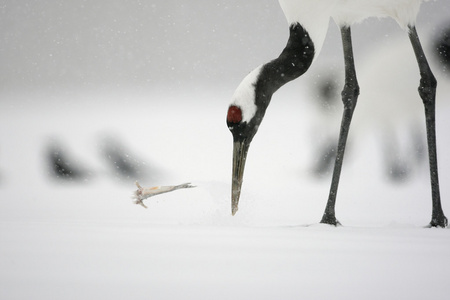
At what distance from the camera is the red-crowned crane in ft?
9.59

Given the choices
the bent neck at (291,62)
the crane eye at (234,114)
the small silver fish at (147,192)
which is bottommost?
the small silver fish at (147,192)

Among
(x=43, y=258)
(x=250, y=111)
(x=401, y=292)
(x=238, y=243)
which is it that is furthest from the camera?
(x=250, y=111)

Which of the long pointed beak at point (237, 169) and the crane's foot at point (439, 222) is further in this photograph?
the crane's foot at point (439, 222)

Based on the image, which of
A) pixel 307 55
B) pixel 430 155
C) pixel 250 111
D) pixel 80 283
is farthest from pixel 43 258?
pixel 430 155

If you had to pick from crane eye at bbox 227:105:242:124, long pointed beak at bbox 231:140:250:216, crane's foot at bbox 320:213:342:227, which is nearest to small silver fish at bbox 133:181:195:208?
long pointed beak at bbox 231:140:250:216

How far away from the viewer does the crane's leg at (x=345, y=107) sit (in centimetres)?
313

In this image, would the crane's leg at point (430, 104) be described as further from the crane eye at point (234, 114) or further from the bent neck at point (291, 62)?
the crane eye at point (234, 114)

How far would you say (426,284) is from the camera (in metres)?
1.48

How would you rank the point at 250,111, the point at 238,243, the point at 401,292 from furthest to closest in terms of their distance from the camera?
the point at 250,111 < the point at 238,243 < the point at 401,292

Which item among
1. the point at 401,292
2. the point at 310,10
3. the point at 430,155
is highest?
the point at 310,10

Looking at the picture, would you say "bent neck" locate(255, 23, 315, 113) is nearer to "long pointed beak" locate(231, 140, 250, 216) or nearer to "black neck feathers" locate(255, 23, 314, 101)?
"black neck feathers" locate(255, 23, 314, 101)

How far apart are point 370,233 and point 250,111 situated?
35.5 inches

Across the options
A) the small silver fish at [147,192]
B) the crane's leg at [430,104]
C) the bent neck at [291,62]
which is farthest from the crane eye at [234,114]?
the crane's leg at [430,104]

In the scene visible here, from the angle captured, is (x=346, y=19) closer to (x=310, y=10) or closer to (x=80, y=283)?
(x=310, y=10)
